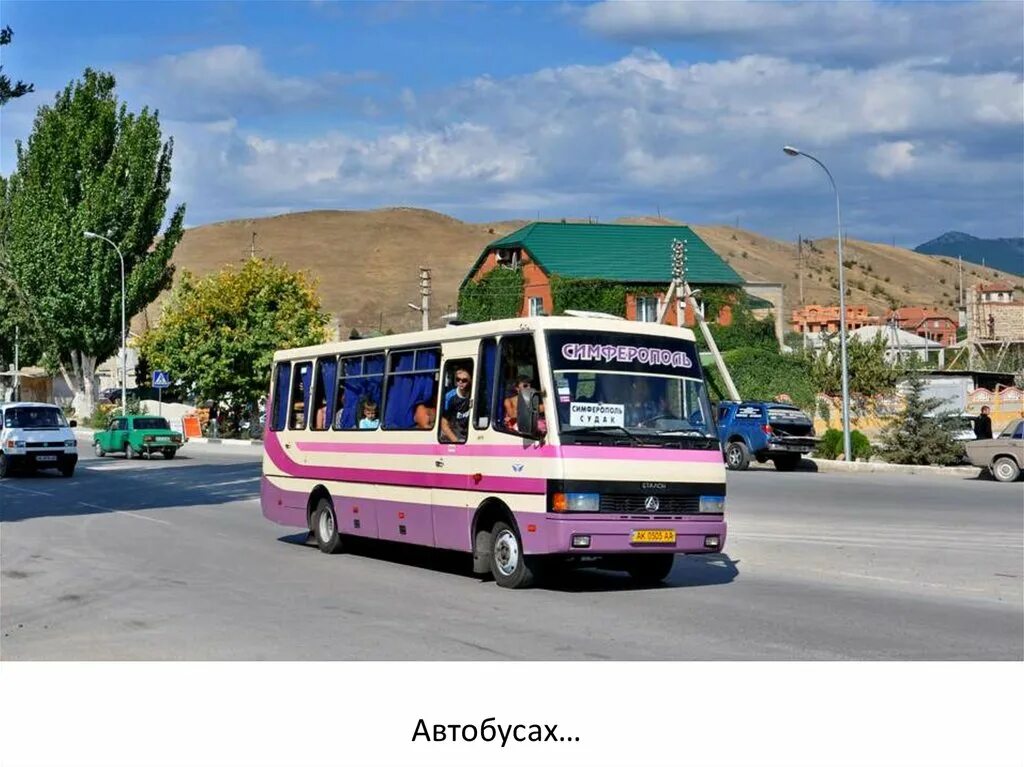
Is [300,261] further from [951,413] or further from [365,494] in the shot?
[365,494]

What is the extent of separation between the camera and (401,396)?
1716 cm

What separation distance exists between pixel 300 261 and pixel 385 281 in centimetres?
1413

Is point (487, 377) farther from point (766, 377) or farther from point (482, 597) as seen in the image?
point (766, 377)

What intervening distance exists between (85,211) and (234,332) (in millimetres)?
10505

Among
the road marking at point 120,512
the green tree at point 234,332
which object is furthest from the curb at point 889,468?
the green tree at point 234,332

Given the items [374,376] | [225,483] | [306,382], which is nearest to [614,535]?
[374,376]

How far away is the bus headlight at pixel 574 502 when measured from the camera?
14016mm

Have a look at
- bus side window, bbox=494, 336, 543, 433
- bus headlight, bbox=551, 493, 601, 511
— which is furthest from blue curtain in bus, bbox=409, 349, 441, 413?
bus headlight, bbox=551, 493, 601, 511

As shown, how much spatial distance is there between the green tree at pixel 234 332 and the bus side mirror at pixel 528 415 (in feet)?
176

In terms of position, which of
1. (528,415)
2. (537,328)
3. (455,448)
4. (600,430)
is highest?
(537,328)

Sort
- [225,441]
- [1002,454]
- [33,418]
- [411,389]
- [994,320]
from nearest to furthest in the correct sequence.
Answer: [411,389]
[1002,454]
[33,418]
[225,441]
[994,320]

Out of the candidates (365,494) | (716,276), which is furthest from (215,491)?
(716,276)

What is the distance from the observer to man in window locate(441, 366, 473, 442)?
15.7m

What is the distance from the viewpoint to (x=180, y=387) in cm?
7038
